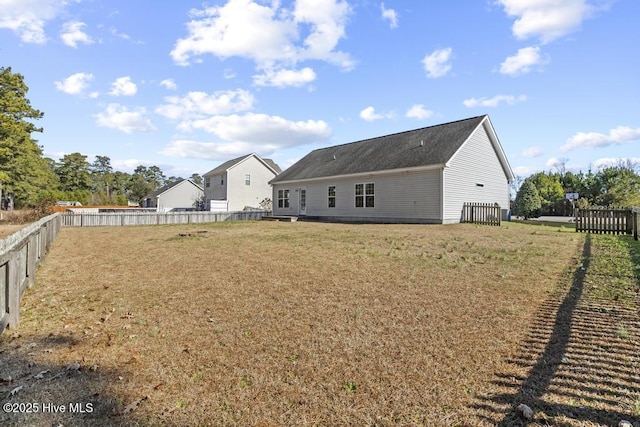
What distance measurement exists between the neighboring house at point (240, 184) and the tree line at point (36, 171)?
14.4 metres

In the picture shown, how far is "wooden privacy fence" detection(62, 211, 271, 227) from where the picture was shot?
806 inches

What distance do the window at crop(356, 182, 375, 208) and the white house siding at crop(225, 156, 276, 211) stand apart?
683 inches

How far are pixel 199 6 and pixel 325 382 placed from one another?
1264cm

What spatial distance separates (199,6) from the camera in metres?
11.3

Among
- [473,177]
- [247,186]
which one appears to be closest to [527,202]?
[473,177]

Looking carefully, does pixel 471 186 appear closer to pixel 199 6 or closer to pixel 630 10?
pixel 630 10

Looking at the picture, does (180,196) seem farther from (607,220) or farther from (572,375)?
(572,375)

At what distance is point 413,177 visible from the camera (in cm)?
1789

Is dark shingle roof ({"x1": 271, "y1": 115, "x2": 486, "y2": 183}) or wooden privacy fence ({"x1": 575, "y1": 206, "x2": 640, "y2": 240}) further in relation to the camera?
dark shingle roof ({"x1": 271, "y1": 115, "x2": 486, "y2": 183})

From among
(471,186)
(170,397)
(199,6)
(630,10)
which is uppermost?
(199,6)

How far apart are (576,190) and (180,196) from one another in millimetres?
48733

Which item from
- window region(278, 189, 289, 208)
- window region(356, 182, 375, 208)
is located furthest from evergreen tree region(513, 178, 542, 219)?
window region(278, 189, 289, 208)

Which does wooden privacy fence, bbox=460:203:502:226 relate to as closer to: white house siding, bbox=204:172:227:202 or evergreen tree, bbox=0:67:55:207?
white house siding, bbox=204:172:227:202

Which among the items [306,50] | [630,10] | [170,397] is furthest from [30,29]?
[630,10]
